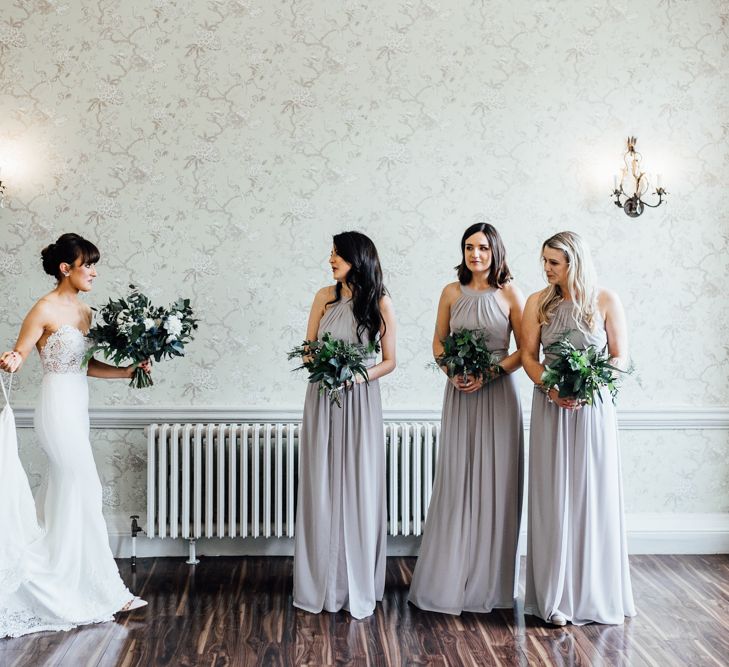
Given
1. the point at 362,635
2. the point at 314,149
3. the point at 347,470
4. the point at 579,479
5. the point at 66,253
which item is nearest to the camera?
the point at 362,635

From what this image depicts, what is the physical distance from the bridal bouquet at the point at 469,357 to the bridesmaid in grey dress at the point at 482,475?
0.26 ft

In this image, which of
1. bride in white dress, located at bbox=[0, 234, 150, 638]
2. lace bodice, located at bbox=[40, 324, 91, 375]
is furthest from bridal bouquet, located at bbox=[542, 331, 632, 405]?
lace bodice, located at bbox=[40, 324, 91, 375]

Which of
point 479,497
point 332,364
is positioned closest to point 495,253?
point 332,364

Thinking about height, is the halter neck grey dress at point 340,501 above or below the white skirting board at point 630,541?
above

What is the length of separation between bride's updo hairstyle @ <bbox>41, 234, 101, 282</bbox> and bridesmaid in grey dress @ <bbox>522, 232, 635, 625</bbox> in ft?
7.39

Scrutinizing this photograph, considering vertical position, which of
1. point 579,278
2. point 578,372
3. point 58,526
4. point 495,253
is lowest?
point 58,526

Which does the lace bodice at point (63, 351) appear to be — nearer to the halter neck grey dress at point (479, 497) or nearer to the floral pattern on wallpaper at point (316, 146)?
the floral pattern on wallpaper at point (316, 146)

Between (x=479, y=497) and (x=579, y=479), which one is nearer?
(x=579, y=479)

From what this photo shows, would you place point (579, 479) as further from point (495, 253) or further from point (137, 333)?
point (137, 333)

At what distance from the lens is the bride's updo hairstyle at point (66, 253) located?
3746mm

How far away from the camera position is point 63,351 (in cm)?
374

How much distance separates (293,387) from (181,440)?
2.44 ft

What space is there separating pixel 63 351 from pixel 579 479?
8.42 feet

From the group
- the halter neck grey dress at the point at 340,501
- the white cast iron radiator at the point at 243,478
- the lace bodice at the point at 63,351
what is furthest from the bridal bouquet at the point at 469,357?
the lace bodice at the point at 63,351
